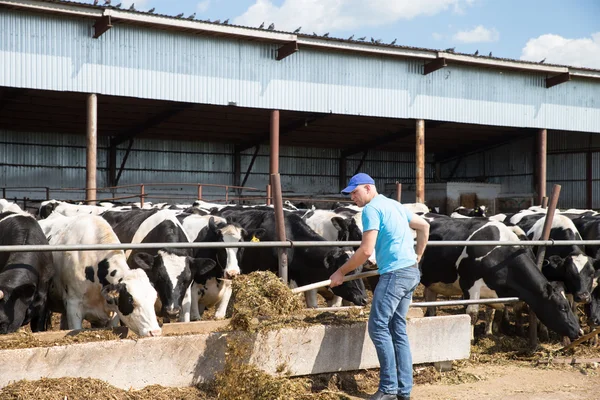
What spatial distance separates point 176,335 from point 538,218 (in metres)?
8.35

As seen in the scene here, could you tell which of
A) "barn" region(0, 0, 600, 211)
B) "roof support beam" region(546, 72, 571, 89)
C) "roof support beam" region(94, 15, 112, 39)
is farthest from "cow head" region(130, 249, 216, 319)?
"roof support beam" region(546, 72, 571, 89)

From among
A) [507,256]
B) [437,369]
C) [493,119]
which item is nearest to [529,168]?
[493,119]

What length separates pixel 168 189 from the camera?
30.3m

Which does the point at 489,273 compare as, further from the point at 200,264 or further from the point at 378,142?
the point at 378,142

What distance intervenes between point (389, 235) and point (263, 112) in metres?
20.9

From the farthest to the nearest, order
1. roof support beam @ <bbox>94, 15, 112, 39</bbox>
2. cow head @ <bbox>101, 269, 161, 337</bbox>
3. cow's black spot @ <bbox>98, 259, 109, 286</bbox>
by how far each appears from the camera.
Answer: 1. roof support beam @ <bbox>94, 15, 112, 39</bbox>
2. cow's black spot @ <bbox>98, 259, 109, 286</bbox>
3. cow head @ <bbox>101, 269, 161, 337</bbox>

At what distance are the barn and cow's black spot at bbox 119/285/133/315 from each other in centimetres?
997

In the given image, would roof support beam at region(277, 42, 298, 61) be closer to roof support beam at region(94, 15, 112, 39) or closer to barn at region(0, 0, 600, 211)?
barn at region(0, 0, 600, 211)

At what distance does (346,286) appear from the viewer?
28.9ft

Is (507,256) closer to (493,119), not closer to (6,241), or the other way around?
(6,241)

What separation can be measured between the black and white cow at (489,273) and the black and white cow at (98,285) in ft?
14.7

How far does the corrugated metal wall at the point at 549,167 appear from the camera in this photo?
106 feet

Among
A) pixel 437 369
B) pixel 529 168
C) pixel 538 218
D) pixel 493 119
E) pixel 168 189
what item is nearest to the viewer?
pixel 437 369

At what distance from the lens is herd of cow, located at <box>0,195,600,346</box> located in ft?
22.8
